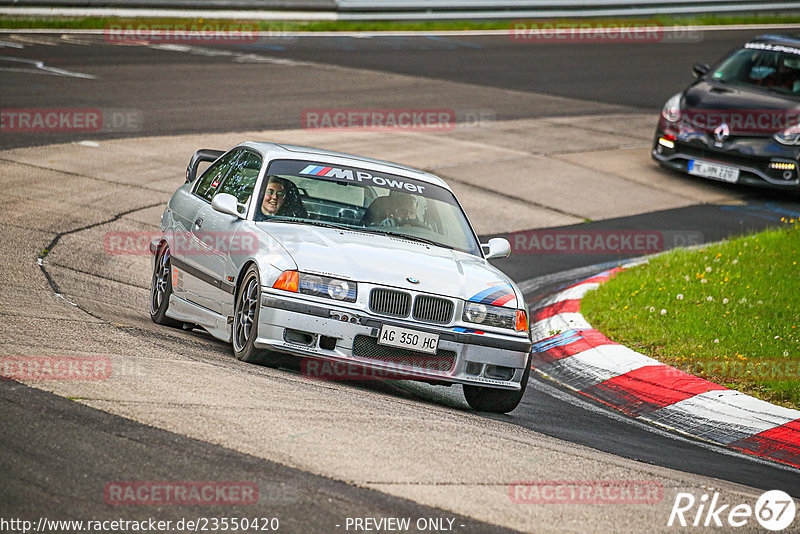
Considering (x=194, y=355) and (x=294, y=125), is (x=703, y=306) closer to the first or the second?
(x=194, y=355)

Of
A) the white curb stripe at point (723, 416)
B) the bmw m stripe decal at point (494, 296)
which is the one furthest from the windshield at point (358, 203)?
the white curb stripe at point (723, 416)

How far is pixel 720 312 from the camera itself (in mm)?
10039

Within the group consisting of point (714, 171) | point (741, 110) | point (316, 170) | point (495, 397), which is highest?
point (316, 170)

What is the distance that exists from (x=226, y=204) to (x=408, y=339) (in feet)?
6.15

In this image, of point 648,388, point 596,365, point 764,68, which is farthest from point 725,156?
point 648,388

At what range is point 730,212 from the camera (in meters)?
16.0

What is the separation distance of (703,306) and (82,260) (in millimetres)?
5641

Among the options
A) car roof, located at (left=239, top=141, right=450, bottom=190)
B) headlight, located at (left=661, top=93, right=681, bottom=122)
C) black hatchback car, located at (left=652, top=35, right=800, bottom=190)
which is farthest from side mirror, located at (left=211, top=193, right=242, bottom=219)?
headlight, located at (left=661, top=93, right=681, bottom=122)

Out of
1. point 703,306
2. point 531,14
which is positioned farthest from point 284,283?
point 531,14

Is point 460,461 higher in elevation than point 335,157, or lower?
lower

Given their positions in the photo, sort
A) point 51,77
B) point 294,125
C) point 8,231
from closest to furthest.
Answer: point 8,231 → point 294,125 → point 51,77

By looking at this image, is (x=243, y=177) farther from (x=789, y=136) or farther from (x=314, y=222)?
(x=789, y=136)

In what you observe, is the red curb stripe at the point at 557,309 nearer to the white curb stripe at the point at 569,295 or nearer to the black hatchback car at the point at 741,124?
the white curb stripe at the point at 569,295

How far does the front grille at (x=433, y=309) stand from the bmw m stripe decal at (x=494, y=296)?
→ 17 cm
